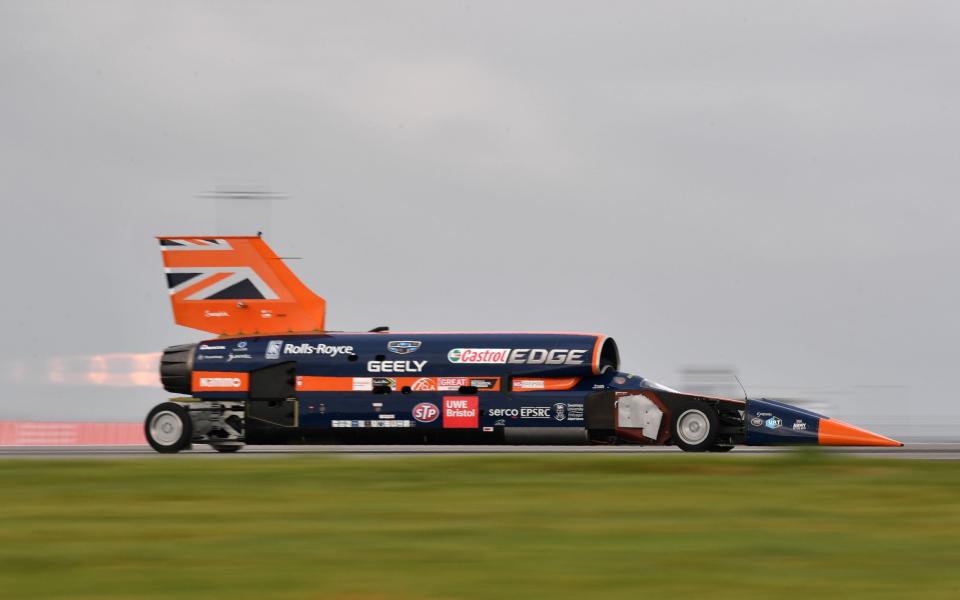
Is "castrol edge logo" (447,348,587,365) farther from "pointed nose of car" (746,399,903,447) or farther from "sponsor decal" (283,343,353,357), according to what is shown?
"pointed nose of car" (746,399,903,447)

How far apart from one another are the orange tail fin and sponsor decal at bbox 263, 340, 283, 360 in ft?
2.16

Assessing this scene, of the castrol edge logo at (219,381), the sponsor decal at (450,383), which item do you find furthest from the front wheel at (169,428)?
the sponsor decal at (450,383)

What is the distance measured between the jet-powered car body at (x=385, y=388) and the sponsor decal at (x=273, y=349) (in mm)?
18

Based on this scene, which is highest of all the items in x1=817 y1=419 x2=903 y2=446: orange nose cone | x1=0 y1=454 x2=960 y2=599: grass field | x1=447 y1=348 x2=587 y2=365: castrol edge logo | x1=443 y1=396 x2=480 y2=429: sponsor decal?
x1=447 y1=348 x2=587 y2=365: castrol edge logo

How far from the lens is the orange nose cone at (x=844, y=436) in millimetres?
20484

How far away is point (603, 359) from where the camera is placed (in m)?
22.1

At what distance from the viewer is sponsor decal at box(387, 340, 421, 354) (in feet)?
72.6

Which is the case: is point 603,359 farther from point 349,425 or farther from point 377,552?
point 377,552

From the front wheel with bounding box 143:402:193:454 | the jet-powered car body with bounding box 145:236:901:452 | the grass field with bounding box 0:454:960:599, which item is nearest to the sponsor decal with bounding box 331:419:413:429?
the jet-powered car body with bounding box 145:236:901:452

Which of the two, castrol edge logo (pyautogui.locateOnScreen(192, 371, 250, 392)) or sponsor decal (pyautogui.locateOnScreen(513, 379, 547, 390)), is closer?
sponsor decal (pyautogui.locateOnScreen(513, 379, 547, 390))

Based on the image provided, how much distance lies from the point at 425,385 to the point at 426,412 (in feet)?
1.54

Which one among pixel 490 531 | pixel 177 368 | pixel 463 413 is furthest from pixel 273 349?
pixel 490 531

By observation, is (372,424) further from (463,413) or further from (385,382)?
(463,413)

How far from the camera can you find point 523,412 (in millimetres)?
21438
